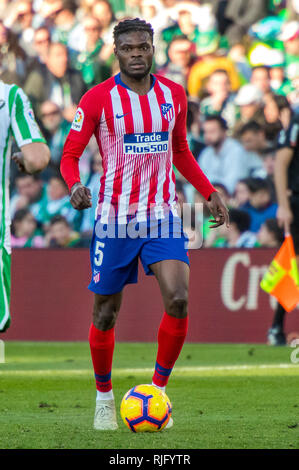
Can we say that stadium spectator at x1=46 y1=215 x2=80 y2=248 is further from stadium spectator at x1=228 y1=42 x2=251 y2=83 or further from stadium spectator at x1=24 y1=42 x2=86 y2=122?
stadium spectator at x1=228 y1=42 x2=251 y2=83

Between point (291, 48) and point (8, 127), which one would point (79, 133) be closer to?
point (8, 127)

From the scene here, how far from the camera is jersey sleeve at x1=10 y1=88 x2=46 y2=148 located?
4.40 metres

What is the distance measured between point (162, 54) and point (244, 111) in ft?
4.82

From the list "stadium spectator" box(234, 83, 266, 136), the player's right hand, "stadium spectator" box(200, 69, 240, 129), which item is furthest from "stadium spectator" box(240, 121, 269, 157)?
the player's right hand

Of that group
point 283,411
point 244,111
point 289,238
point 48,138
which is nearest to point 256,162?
point 244,111

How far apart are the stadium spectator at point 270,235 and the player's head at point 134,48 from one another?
5.80 meters

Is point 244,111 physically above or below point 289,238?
above

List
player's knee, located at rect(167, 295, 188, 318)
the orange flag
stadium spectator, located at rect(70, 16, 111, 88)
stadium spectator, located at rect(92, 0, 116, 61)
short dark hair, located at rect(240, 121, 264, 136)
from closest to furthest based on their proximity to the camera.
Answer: player's knee, located at rect(167, 295, 188, 318), the orange flag, short dark hair, located at rect(240, 121, 264, 136), stadium spectator, located at rect(70, 16, 111, 88), stadium spectator, located at rect(92, 0, 116, 61)

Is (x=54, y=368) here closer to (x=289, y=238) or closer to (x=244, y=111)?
(x=289, y=238)

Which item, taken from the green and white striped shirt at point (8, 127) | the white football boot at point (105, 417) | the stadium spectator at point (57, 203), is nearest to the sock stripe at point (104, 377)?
the white football boot at point (105, 417)

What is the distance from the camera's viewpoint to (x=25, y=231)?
39.3 feet

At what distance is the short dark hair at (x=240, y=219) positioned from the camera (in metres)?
11.1

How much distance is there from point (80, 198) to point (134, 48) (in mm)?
983

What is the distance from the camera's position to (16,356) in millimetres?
9961
